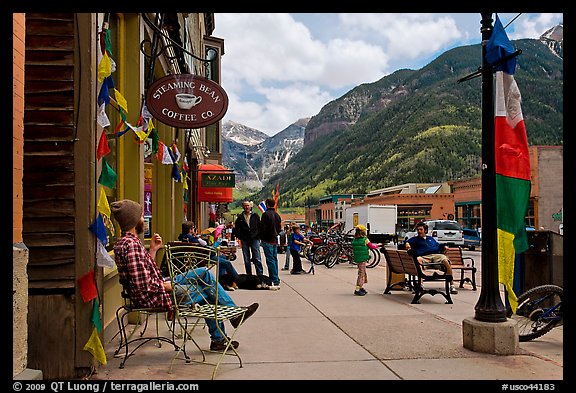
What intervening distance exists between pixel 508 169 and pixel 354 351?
2512 millimetres

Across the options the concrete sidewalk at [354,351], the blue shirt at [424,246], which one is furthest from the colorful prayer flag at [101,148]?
the blue shirt at [424,246]

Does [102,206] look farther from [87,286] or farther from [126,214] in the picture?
[87,286]

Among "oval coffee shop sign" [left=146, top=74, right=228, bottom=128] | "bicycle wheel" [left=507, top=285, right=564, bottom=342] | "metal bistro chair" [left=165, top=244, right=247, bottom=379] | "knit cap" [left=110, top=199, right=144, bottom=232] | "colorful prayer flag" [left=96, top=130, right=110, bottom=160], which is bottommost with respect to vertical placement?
"bicycle wheel" [left=507, top=285, right=564, bottom=342]

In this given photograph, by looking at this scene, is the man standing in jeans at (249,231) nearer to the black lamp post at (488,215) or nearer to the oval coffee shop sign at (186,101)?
the oval coffee shop sign at (186,101)

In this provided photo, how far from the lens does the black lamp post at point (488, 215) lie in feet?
21.1

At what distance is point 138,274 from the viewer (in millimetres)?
5613

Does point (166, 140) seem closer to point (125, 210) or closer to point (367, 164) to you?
point (125, 210)

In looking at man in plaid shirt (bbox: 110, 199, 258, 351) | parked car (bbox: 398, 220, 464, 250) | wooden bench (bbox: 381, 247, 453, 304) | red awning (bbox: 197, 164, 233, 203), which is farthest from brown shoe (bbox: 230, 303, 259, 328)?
parked car (bbox: 398, 220, 464, 250)

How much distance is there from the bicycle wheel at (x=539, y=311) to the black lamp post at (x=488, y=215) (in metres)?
0.89

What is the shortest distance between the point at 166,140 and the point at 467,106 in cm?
15491

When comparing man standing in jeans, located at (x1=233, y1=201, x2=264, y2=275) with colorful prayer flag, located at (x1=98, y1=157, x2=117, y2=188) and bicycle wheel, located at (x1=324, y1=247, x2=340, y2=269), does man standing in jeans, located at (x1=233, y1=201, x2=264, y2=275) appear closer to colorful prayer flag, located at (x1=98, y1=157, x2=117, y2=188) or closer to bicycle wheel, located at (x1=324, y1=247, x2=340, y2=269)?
bicycle wheel, located at (x1=324, y1=247, x2=340, y2=269)

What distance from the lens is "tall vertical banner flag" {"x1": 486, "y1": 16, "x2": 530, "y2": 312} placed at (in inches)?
253

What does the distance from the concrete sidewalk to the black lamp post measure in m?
0.49

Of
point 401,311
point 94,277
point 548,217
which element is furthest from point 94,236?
point 548,217
